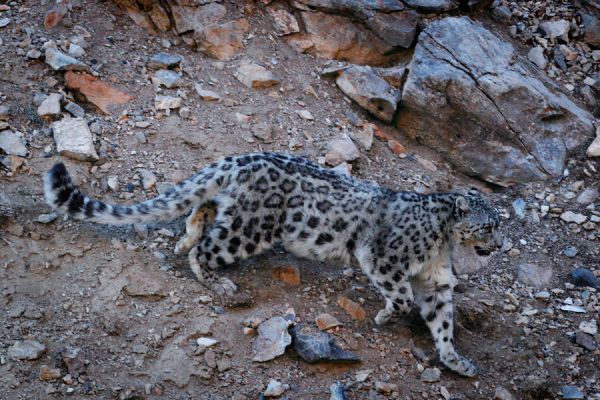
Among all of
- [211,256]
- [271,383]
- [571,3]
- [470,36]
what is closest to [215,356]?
[271,383]

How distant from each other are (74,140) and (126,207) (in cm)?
116

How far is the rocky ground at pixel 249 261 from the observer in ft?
19.7

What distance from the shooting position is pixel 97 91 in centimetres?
797

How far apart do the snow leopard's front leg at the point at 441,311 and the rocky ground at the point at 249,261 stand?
15 centimetres

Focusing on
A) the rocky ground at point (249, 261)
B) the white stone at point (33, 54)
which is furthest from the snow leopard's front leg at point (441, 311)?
the white stone at point (33, 54)

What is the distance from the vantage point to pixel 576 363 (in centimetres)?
681

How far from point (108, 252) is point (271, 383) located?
5.94ft

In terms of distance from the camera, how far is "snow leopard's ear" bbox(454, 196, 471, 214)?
275 inches

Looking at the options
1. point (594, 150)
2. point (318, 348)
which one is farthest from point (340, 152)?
point (594, 150)

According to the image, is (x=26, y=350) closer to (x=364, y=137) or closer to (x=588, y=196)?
(x=364, y=137)

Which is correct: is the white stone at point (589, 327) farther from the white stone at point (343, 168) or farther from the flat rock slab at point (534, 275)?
the white stone at point (343, 168)

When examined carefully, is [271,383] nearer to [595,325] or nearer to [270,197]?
[270,197]

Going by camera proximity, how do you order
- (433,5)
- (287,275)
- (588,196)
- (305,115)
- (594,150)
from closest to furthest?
(287,275)
(588,196)
(305,115)
(594,150)
(433,5)

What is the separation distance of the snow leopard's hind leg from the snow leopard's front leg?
1.98m
